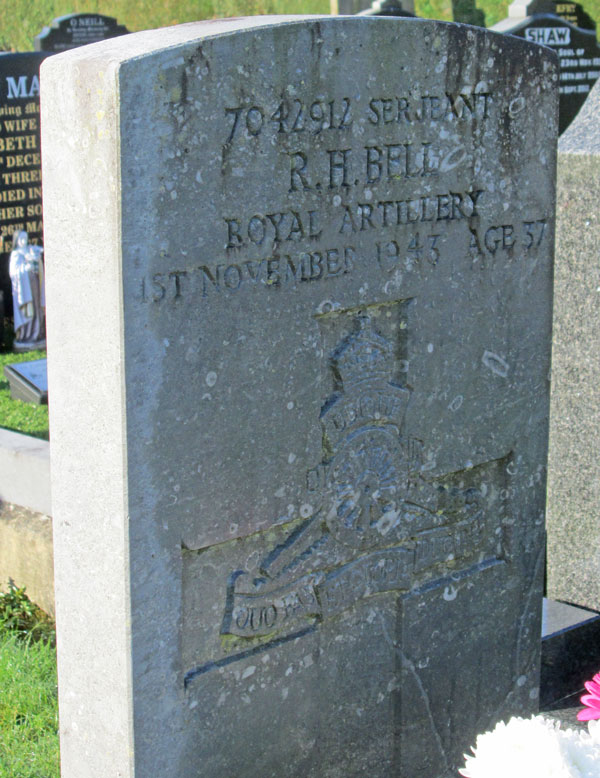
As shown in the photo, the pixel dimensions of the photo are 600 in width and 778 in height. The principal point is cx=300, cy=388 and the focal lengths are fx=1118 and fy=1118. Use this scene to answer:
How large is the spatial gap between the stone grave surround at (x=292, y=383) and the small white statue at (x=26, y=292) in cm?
558

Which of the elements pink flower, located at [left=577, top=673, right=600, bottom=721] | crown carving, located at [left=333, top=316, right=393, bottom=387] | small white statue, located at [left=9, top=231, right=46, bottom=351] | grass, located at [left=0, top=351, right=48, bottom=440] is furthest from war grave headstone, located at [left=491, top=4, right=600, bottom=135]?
pink flower, located at [left=577, top=673, right=600, bottom=721]

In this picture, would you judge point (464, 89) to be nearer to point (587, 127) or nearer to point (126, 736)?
point (587, 127)

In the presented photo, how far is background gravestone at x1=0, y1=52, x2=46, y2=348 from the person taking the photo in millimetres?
8008

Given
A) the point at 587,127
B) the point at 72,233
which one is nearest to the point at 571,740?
the point at 72,233

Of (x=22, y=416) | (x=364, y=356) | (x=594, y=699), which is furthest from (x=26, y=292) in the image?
(x=594, y=699)

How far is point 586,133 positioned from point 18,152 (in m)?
5.50

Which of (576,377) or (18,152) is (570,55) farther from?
(576,377)

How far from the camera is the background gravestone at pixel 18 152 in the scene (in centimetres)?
801

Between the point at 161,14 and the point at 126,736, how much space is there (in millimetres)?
Result: 15148

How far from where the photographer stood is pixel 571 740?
5.90 feet

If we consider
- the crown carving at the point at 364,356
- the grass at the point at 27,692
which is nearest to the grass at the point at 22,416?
the grass at the point at 27,692

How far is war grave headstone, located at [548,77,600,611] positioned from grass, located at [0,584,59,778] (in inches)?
68.3

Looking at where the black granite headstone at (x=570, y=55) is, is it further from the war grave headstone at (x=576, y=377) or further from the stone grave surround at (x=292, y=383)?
the stone grave surround at (x=292, y=383)

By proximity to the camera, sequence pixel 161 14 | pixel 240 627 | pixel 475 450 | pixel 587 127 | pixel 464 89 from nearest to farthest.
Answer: pixel 240 627 → pixel 464 89 → pixel 475 450 → pixel 587 127 → pixel 161 14
